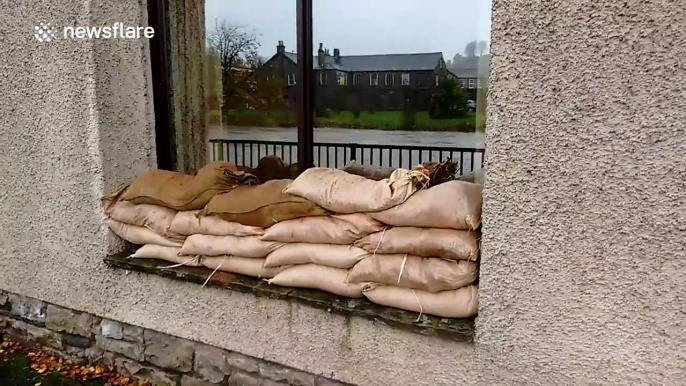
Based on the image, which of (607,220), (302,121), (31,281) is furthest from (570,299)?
(31,281)

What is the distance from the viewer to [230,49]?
12.6ft

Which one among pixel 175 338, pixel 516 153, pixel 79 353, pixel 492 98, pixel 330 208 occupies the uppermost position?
pixel 492 98

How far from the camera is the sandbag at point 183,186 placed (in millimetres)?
2402

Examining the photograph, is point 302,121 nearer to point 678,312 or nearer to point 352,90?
point 678,312

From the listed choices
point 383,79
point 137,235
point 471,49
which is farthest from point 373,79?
point 137,235

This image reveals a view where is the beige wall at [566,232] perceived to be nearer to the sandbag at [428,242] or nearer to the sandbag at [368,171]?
the sandbag at [428,242]

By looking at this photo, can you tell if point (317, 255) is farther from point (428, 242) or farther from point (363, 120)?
point (363, 120)

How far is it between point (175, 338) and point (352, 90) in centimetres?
328

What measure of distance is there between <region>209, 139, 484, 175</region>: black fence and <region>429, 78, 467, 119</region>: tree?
1.40 feet

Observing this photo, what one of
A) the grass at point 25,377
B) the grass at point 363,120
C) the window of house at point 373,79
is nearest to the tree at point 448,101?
the grass at point 363,120

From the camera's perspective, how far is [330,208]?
205 cm

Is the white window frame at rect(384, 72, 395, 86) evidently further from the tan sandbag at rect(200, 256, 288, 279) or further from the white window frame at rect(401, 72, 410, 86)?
the tan sandbag at rect(200, 256, 288, 279)

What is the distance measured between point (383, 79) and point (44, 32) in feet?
11.8

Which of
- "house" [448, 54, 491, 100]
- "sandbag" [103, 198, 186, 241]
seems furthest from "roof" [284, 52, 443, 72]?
"sandbag" [103, 198, 186, 241]
